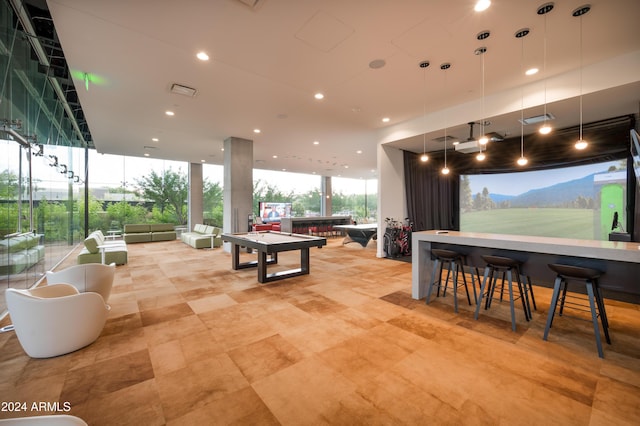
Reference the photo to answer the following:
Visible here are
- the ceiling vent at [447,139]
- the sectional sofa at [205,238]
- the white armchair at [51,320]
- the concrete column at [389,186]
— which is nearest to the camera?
the white armchair at [51,320]

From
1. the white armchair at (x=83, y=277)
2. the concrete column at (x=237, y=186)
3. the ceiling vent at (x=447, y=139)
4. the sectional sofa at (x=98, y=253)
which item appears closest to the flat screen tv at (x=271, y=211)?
the concrete column at (x=237, y=186)

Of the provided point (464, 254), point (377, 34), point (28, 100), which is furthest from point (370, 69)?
point (28, 100)

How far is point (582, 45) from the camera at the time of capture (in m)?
3.53

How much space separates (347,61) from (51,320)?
15.3ft

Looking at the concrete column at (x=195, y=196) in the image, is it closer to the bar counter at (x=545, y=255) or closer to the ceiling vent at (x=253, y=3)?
the ceiling vent at (x=253, y=3)

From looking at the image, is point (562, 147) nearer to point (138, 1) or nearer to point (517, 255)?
point (517, 255)

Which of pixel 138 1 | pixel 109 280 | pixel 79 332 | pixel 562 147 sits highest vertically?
pixel 138 1

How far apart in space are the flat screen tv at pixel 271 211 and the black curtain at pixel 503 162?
7.70 metres

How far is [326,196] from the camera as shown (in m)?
17.8

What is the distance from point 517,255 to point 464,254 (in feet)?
2.01

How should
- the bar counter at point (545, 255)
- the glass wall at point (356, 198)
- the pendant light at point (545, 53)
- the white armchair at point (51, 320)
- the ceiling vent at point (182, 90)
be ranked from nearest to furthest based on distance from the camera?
1. the white armchair at point (51, 320)
2. the bar counter at point (545, 255)
3. the pendant light at point (545, 53)
4. the ceiling vent at point (182, 90)
5. the glass wall at point (356, 198)

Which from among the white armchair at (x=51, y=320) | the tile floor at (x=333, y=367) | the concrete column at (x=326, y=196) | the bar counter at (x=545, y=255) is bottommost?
the tile floor at (x=333, y=367)

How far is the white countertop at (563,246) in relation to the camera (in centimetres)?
Result: 244

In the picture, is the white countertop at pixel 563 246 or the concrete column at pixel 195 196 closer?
the white countertop at pixel 563 246
